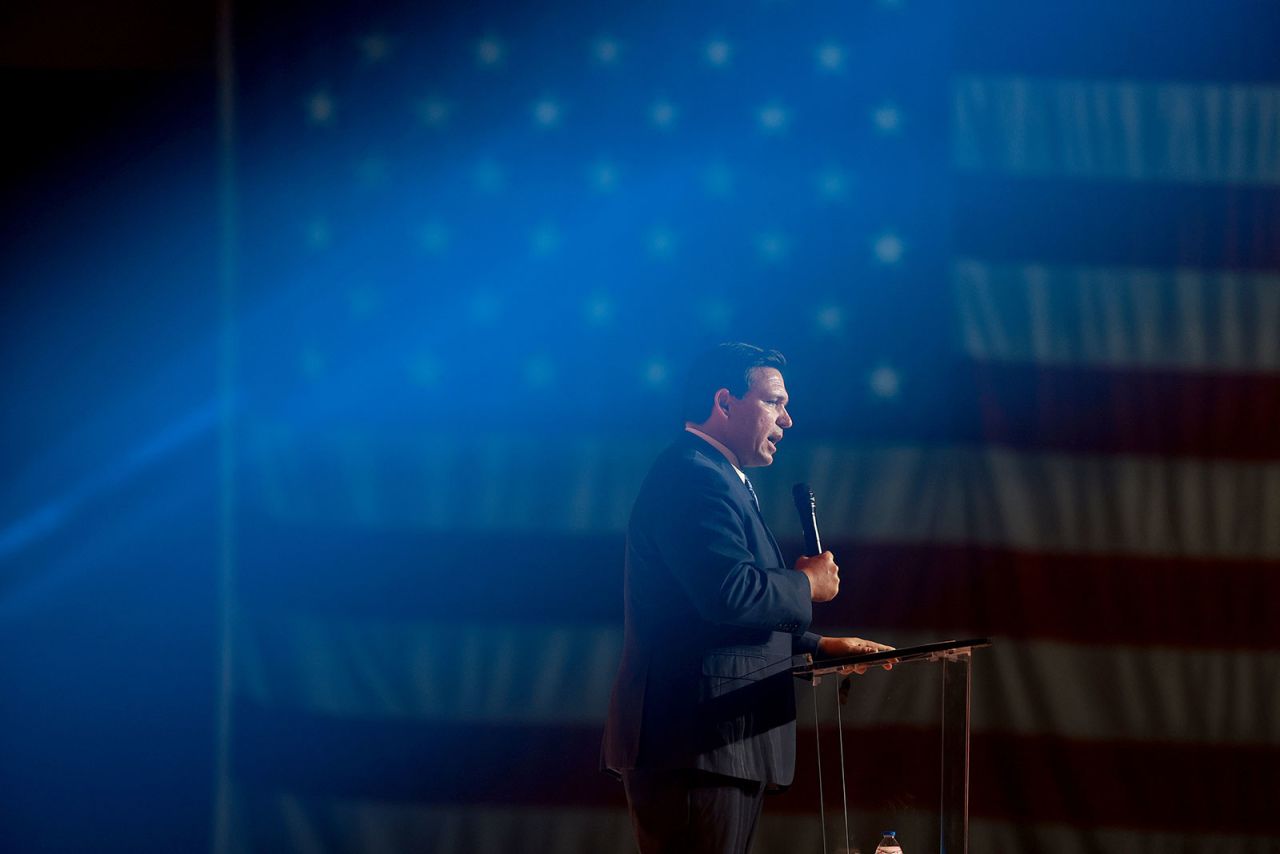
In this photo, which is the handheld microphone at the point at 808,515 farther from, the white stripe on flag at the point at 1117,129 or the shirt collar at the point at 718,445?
the white stripe on flag at the point at 1117,129

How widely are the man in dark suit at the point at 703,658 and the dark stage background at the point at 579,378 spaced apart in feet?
3.94

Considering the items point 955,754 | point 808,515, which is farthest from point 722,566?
point 955,754

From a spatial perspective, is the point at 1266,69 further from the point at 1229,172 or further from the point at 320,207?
the point at 320,207

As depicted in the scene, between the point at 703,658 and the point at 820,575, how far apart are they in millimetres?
261

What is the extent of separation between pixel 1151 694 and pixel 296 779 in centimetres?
243

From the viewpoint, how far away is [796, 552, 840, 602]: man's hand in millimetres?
2135

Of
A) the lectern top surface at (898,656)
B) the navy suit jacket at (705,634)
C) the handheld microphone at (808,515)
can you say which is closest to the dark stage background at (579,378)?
the handheld microphone at (808,515)

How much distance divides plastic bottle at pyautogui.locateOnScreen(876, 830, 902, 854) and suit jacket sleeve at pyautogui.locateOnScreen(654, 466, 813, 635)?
1.29 feet

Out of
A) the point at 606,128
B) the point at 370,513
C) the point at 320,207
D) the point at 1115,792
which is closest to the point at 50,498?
the point at 370,513

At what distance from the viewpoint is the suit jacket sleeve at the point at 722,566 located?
6.64 feet

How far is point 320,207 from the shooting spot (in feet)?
11.3

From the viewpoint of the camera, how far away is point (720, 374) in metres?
2.27

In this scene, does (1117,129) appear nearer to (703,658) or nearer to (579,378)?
(579,378)

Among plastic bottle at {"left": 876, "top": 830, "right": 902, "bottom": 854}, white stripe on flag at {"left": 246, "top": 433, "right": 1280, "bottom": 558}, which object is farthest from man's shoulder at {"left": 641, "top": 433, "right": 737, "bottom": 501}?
white stripe on flag at {"left": 246, "top": 433, "right": 1280, "bottom": 558}
